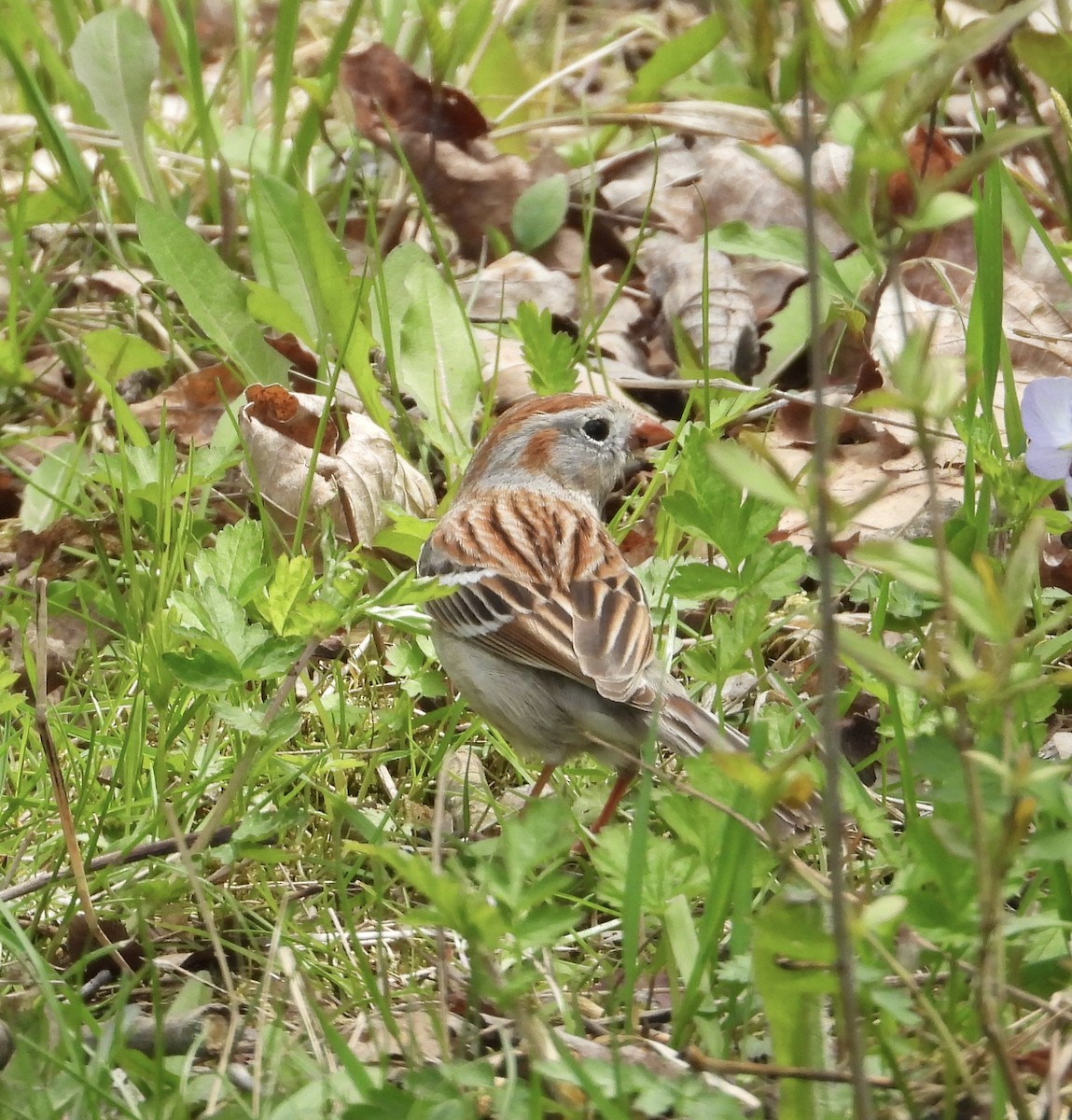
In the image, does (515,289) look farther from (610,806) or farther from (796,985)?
(796,985)

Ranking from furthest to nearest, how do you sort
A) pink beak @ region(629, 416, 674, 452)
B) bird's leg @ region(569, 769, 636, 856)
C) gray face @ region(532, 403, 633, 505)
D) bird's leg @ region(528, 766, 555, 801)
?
1. pink beak @ region(629, 416, 674, 452)
2. gray face @ region(532, 403, 633, 505)
3. bird's leg @ region(528, 766, 555, 801)
4. bird's leg @ region(569, 769, 636, 856)

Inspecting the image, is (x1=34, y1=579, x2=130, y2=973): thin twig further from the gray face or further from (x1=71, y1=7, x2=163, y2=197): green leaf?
(x1=71, y1=7, x2=163, y2=197): green leaf

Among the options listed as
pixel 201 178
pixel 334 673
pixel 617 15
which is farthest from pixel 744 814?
pixel 617 15

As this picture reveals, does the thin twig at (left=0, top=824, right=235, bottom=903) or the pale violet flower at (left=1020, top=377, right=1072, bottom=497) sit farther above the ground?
the pale violet flower at (left=1020, top=377, right=1072, bottom=497)

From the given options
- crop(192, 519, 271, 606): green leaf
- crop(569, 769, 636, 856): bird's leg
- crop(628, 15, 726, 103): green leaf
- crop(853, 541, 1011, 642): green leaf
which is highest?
crop(628, 15, 726, 103): green leaf

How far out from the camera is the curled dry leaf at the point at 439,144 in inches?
222

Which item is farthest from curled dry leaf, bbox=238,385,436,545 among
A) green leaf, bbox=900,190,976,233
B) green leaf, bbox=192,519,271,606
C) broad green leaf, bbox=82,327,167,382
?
green leaf, bbox=900,190,976,233

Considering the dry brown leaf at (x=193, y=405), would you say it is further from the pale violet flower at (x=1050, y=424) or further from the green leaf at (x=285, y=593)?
the pale violet flower at (x=1050, y=424)

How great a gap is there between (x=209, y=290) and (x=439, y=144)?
1.48 meters

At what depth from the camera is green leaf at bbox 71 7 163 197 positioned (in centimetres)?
498

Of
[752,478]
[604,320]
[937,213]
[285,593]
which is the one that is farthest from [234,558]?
[604,320]

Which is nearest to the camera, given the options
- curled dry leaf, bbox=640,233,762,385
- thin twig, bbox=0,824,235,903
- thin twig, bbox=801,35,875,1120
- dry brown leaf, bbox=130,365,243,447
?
thin twig, bbox=801,35,875,1120

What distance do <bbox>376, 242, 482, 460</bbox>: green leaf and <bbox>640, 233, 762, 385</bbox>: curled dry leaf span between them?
0.64 m

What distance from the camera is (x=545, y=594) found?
3.72 meters
